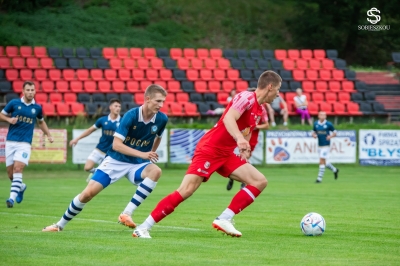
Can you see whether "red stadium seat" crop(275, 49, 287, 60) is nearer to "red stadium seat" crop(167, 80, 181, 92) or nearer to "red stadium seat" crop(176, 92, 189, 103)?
"red stadium seat" crop(167, 80, 181, 92)

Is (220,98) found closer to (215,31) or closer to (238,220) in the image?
(215,31)

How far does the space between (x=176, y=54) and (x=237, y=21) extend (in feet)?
36.0

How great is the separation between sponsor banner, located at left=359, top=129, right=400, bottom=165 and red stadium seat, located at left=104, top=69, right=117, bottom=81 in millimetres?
12666

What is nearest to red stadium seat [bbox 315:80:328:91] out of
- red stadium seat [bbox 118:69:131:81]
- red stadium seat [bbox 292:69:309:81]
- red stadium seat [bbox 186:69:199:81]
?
red stadium seat [bbox 292:69:309:81]

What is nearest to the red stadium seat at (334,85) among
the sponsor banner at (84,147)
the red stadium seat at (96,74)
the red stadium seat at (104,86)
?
the red stadium seat at (104,86)

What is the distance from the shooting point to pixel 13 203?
15227 mm

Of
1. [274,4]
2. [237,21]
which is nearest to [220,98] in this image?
[237,21]

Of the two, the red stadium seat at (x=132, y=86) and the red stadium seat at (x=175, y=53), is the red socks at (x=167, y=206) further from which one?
the red stadium seat at (x=175, y=53)

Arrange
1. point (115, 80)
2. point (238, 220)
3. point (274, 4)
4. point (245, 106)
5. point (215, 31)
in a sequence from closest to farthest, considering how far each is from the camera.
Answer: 1. point (245, 106)
2. point (238, 220)
3. point (115, 80)
4. point (215, 31)
5. point (274, 4)

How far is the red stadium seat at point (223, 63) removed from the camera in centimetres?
3977

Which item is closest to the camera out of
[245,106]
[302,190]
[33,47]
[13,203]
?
[245,106]

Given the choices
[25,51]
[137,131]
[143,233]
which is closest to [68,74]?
[25,51]

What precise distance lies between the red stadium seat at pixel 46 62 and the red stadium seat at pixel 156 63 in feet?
16.4

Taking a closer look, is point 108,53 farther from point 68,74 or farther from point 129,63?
point 68,74
